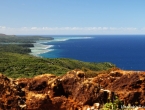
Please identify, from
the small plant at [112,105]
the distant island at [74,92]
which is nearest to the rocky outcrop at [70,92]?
the distant island at [74,92]

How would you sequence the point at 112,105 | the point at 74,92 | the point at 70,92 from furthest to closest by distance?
the point at 70,92, the point at 74,92, the point at 112,105

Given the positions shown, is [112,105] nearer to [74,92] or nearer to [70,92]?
[74,92]

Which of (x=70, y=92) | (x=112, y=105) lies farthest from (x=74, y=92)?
(x=112, y=105)

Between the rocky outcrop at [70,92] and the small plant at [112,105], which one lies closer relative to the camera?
the small plant at [112,105]

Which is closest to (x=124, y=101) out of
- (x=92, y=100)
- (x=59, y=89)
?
(x=92, y=100)

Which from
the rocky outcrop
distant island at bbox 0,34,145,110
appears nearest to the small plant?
distant island at bbox 0,34,145,110

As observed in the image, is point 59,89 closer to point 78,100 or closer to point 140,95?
point 78,100

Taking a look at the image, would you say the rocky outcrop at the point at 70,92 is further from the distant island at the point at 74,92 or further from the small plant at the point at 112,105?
the small plant at the point at 112,105

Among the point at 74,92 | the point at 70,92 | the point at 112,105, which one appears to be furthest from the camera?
the point at 70,92

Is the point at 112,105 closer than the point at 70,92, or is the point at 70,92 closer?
the point at 112,105
